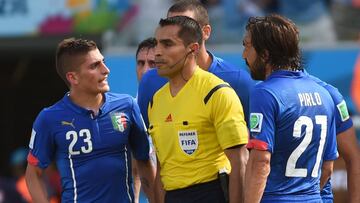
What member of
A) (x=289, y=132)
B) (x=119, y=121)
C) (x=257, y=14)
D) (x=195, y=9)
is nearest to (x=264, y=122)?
(x=289, y=132)

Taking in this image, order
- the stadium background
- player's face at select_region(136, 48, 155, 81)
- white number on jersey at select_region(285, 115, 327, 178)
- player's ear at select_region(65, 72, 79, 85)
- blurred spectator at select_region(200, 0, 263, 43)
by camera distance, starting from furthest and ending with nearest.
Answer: blurred spectator at select_region(200, 0, 263, 43), the stadium background, player's face at select_region(136, 48, 155, 81), player's ear at select_region(65, 72, 79, 85), white number on jersey at select_region(285, 115, 327, 178)

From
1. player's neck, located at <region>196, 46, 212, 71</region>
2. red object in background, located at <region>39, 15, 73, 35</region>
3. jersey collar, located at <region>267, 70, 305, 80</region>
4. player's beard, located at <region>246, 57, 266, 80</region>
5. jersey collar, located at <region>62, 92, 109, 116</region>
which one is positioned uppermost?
red object in background, located at <region>39, 15, 73, 35</region>

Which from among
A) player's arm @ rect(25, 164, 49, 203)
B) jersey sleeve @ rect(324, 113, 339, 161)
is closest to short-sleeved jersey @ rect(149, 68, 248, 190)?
jersey sleeve @ rect(324, 113, 339, 161)

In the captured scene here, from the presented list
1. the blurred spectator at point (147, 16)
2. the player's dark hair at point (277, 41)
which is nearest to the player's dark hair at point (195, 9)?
the player's dark hair at point (277, 41)

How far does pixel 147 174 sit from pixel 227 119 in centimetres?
119

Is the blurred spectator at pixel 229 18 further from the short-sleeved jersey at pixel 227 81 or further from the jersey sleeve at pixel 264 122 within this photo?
the jersey sleeve at pixel 264 122

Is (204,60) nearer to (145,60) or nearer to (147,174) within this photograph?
(147,174)

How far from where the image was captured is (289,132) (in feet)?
19.5

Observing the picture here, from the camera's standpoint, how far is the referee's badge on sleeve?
587 centimetres

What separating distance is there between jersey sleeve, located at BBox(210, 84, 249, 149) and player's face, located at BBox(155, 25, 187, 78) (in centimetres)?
32

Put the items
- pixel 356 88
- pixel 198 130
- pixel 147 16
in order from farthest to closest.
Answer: pixel 147 16
pixel 356 88
pixel 198 130

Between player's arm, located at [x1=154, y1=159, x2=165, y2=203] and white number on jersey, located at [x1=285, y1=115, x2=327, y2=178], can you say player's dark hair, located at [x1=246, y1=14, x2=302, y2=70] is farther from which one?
player's arm, located at [x1=154, y1=159, x2=165, y2=203]

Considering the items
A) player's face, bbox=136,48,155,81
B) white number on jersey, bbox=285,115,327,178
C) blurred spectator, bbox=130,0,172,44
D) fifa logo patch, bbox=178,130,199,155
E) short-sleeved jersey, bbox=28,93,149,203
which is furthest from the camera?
blurred spectator, bbox=130,0,172,44

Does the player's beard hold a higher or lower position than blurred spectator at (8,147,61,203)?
higher
